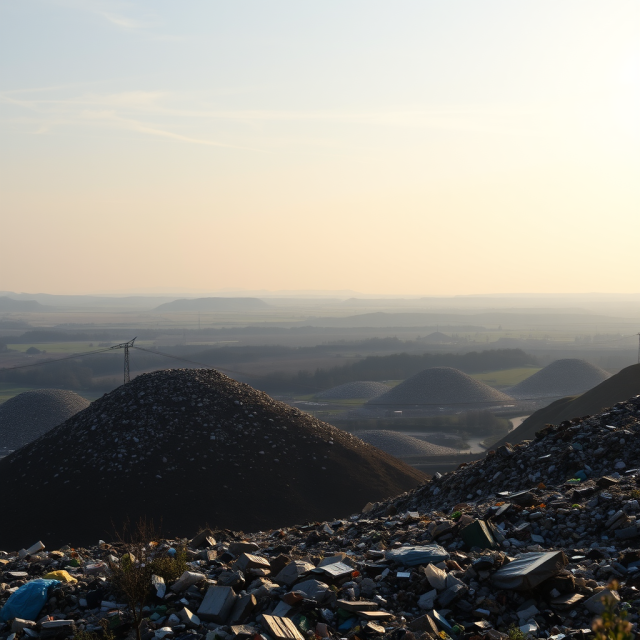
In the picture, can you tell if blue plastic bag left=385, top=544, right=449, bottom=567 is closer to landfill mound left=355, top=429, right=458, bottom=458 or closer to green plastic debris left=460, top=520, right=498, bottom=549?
green plastic debris left=460, top=520, right=498, bottom=549

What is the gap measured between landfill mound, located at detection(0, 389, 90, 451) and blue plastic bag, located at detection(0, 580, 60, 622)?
3533 centimetres

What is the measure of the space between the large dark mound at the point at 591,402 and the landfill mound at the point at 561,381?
3245 cm

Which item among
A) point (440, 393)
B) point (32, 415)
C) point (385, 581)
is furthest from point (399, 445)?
point (385, 581)

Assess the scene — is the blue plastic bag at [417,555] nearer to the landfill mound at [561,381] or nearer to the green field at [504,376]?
the landfill mound at [561,381]

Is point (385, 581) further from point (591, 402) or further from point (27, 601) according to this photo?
point (591, 402)

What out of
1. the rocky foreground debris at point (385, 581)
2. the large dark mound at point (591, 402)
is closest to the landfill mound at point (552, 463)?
the rocky foreground debris at point (385, 581)

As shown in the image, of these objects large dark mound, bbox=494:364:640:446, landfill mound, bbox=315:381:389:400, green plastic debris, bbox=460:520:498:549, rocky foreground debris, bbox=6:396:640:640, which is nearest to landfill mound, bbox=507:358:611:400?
landfill mound, bbox=315:381:389:400

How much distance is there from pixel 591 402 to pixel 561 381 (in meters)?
39.9

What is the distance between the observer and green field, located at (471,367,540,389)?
268 feet

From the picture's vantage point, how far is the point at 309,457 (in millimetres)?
19891

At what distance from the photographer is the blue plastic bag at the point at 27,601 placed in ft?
24.0

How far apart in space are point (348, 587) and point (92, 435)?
46.5 ft

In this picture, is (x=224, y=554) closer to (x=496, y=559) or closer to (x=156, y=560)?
(x=156, y=560)

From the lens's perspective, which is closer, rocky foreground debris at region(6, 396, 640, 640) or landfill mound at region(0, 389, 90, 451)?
rocky foreground debris at region(6, 396, 640, 640)
